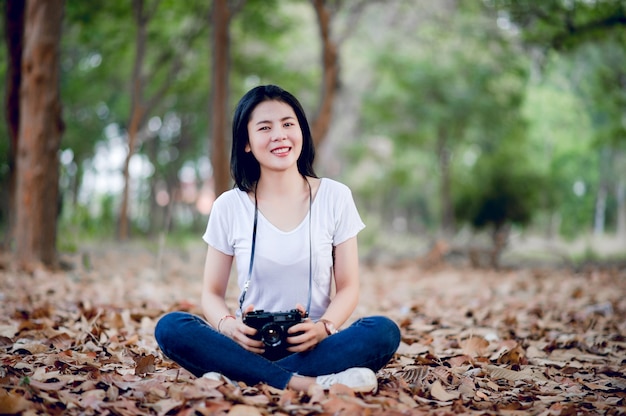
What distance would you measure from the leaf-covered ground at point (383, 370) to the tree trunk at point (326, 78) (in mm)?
4732

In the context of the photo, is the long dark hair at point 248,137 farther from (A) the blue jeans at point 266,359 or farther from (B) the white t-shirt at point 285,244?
(A) the blue jeans at point 266,359

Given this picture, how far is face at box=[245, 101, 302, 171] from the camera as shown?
3000 mm

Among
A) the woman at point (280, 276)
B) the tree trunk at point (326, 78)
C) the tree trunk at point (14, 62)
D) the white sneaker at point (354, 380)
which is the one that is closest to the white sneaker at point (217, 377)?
the woman at point (280, 276)

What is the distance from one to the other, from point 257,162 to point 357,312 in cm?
289

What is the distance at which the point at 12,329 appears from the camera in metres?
3.78

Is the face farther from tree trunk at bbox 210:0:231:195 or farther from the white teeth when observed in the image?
tree trunk at bbox 210:0:231:195

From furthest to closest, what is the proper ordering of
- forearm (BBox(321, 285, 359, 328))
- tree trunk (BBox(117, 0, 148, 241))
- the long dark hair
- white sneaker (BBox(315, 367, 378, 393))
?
tree trunk (BBox(117, 0, 148, 241)) < the long dark hair < forearm (BBox(321, 285, 359, 328)) < white sneaker (BBox(315, 367, 378, 393))

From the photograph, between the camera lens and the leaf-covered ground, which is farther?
the camera lens

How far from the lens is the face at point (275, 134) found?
9.84 ft

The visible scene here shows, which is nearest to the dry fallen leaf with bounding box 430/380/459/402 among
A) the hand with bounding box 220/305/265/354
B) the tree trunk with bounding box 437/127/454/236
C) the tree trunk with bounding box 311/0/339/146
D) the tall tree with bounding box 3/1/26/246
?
the hand with bounding box 220/305/265/354

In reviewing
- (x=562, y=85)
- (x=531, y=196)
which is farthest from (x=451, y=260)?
(x=562, y=85)

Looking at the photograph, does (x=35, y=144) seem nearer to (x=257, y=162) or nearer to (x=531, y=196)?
(x=257, y=162)

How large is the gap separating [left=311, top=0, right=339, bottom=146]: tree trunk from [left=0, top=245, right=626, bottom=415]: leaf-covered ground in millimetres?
4732

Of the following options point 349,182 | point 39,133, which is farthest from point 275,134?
point 349,182
